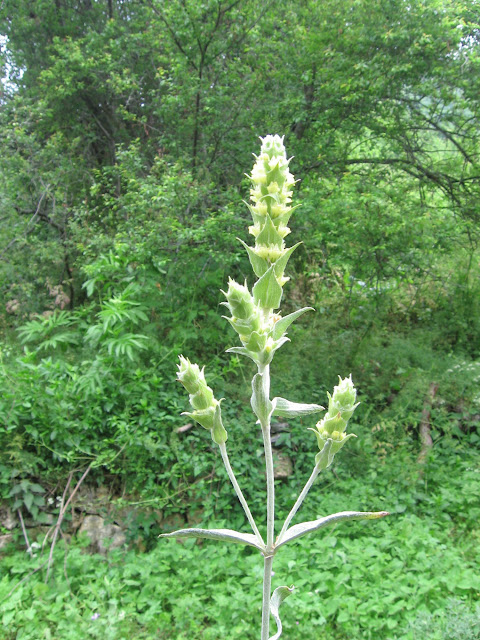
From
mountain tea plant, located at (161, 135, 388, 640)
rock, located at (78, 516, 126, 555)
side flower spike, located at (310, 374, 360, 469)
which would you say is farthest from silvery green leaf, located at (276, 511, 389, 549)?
rock, located at (78, 516, 126, 555)

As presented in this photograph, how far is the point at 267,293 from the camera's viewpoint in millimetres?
1041

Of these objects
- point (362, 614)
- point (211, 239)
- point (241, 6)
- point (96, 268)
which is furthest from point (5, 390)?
point (241, 6)

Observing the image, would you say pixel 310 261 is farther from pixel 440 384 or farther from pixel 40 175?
pixel 40 175

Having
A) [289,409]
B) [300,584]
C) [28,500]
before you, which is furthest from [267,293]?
[28,500]

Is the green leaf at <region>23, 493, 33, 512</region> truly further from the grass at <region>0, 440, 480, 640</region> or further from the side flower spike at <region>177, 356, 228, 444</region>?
the side flower spike at <region>177, 356, 228, 444</region>

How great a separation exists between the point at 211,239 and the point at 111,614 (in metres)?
3.26

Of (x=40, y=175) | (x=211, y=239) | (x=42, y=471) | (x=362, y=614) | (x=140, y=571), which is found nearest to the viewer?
(x=362, y=614)

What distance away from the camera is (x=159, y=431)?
13.6 feet

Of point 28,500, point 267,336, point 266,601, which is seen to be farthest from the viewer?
point 28,500

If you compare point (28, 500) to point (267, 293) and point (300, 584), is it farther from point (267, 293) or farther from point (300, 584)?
point (267, 293)

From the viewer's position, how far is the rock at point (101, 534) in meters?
3.74

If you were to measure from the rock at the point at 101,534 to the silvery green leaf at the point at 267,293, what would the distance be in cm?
332

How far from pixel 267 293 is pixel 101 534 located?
139 inches

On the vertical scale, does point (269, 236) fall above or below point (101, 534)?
above
